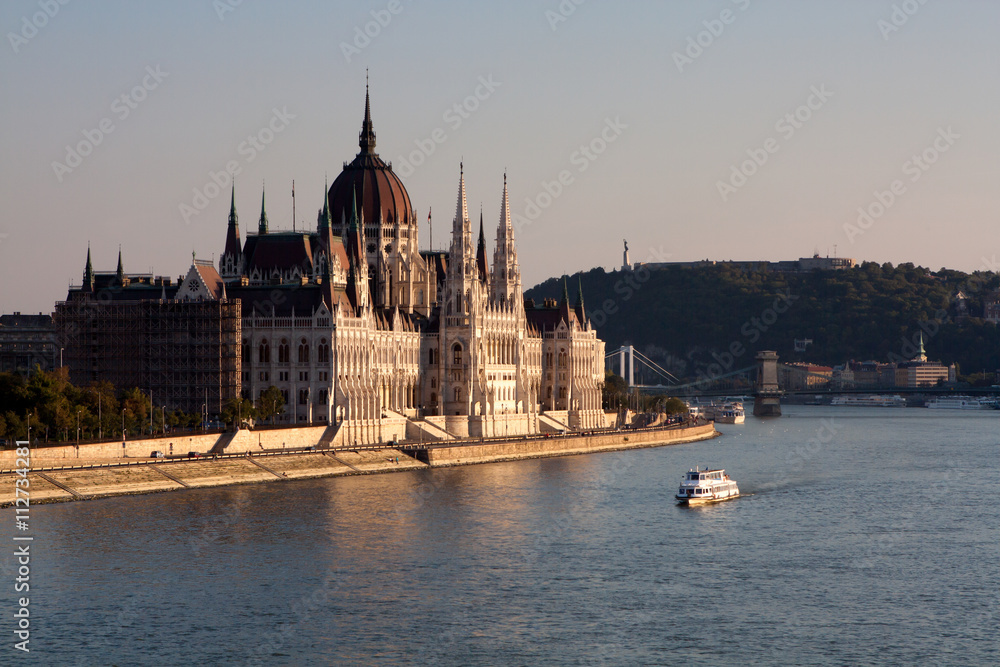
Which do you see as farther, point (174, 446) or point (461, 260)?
point (461, 260)

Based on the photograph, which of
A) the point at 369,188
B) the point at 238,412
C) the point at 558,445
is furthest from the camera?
the point at 369,188

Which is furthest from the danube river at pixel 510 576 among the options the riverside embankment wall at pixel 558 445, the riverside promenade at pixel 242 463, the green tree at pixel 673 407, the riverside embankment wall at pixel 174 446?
the green tree at pixel 673 407

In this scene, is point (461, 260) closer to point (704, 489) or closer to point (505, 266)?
point (505, 266)

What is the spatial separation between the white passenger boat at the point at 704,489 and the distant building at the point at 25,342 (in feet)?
245

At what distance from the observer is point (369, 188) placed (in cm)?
14688

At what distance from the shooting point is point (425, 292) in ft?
490

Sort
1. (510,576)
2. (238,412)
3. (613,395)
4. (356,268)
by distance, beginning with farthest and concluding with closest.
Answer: (613,395) → (356,268) → (238,412) → (510,576)

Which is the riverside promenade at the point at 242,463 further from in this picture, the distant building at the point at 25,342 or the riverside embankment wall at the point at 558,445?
the distant building at the point at 25,342

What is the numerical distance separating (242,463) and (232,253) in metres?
42.4

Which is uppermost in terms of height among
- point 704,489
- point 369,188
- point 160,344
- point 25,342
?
point 369,188

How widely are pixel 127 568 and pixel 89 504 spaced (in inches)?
699

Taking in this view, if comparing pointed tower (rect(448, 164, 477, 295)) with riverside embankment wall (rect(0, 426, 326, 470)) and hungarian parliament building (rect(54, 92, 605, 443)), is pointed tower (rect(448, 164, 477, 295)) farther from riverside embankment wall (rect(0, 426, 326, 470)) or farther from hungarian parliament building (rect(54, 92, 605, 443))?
riverside embankment wall (rect(0, 426, 326, 470))

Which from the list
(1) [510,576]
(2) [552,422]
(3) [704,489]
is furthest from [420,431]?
(1) [510,576]

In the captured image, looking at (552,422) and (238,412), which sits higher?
(238,412)
